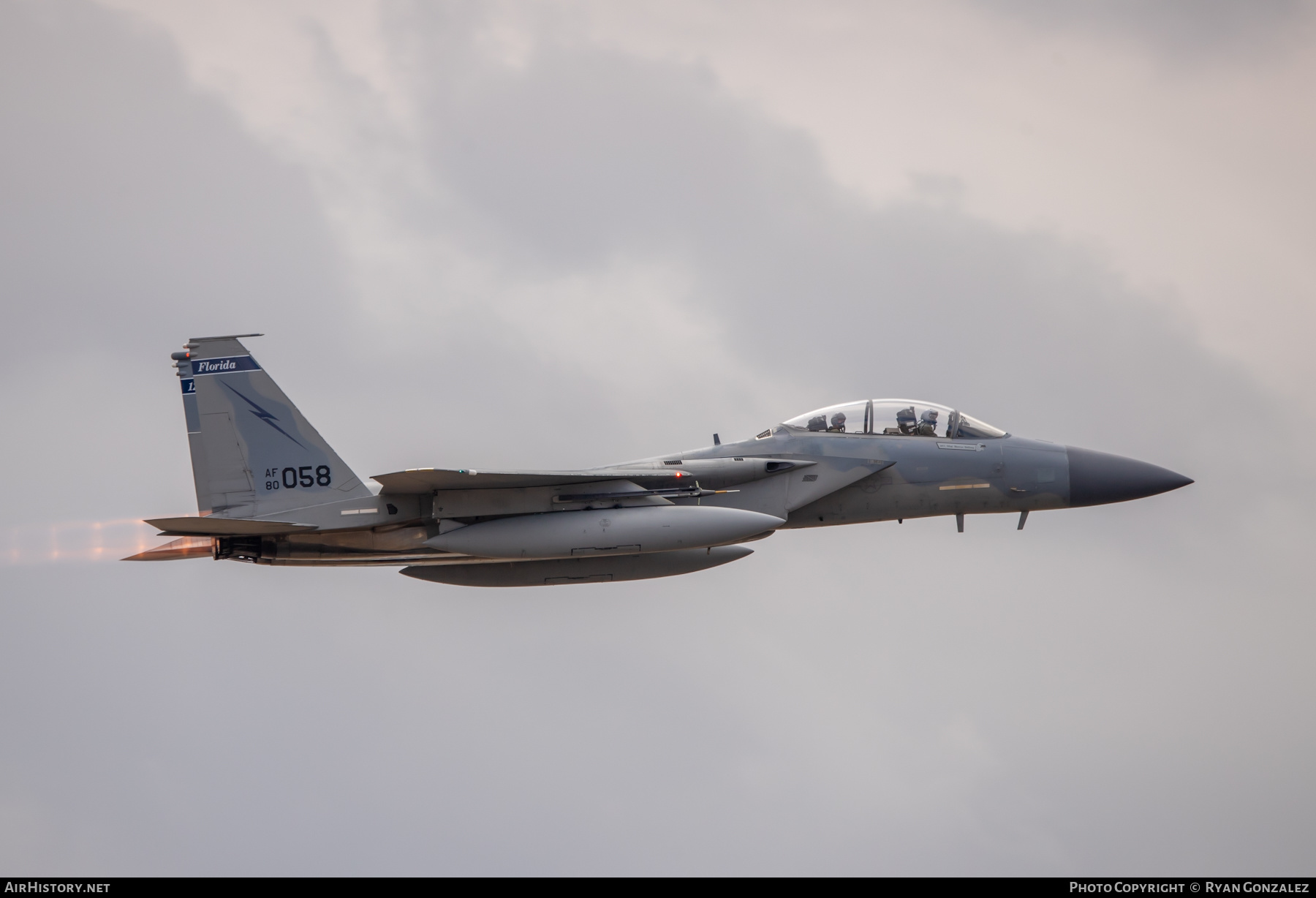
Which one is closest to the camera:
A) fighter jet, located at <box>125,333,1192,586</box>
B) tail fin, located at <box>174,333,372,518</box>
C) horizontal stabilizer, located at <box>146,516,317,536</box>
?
→ horizontal stabilizer, located at <box>146,516,317,536</box>

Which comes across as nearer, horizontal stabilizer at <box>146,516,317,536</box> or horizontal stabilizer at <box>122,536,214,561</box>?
horizontal stabilizer at <box>146,516,317,536</box>

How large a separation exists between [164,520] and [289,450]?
256cm

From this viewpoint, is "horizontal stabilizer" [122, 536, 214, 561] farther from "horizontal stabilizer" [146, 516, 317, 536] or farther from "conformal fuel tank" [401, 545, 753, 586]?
"conformal fuel tank" [401, 545, 753, 586]

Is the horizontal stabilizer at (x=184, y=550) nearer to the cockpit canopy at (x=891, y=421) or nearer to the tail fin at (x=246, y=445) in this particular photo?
the tail fin at (x=246, y=445)

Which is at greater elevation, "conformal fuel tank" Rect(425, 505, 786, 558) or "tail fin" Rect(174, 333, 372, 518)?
"tail fin" Rect(174, 333, 372, 518)

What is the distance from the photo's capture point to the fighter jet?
19781 mm

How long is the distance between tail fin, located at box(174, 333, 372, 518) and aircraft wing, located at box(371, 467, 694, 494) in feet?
3.98

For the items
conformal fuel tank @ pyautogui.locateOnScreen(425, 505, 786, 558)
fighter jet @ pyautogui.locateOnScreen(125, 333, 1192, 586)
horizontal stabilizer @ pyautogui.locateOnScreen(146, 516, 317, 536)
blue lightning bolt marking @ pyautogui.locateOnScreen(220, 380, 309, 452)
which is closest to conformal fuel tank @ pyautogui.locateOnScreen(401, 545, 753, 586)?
fighter jet @ pyautogui.locateOnScreen(125, 333, 1192, 586)

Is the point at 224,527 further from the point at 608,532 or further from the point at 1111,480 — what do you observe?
the point at 1111,480

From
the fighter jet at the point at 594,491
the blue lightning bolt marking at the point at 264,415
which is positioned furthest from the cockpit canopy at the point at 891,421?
the blue lightning bolt marking at the point at 264,415

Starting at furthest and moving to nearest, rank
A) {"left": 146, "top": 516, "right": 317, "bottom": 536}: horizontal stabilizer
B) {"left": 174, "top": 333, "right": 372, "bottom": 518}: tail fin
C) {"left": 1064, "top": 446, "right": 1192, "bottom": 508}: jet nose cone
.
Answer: {"left": 1064, "top": 446, "right": 1192, "bottom": 508}: jet nose cone → {"left": 174, "top": 333, "right": 372, "bottom": 518}: tail fin → {"left": 146, "top": 516, "right": 317, "bottom": 536}: horizontal stabilizer

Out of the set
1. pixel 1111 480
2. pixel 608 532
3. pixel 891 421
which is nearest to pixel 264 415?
pixel 608 532
